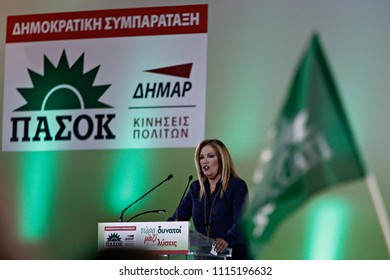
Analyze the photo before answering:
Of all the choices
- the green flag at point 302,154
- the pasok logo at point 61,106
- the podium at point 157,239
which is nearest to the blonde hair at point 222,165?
the green flag at point 302,154

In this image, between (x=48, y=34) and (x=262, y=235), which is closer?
(x=262, y=235)

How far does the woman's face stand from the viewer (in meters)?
7.32

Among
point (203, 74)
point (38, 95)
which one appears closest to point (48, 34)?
point (38, 95)

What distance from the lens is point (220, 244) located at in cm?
701

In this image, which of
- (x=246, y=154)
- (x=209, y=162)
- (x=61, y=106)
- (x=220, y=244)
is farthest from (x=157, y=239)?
(x=61, y=106)

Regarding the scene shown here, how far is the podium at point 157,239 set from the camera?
6.82 m

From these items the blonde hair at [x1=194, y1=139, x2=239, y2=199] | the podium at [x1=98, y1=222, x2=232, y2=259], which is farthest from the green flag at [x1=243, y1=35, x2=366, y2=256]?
the podium at [x1=98, y1=222, x2=232, y2=259]

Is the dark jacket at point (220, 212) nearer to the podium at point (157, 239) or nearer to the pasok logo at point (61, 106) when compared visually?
the podium at point (157, 239)

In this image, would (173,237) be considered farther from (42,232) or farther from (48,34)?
(48,34)

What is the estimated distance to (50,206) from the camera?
303 inches

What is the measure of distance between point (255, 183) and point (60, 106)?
5.43 feet

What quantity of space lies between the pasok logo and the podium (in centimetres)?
103

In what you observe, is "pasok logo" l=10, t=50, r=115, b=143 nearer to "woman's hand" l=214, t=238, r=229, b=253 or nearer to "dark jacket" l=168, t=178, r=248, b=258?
"dark jacket" l=168, t=178, r=248, b=258
